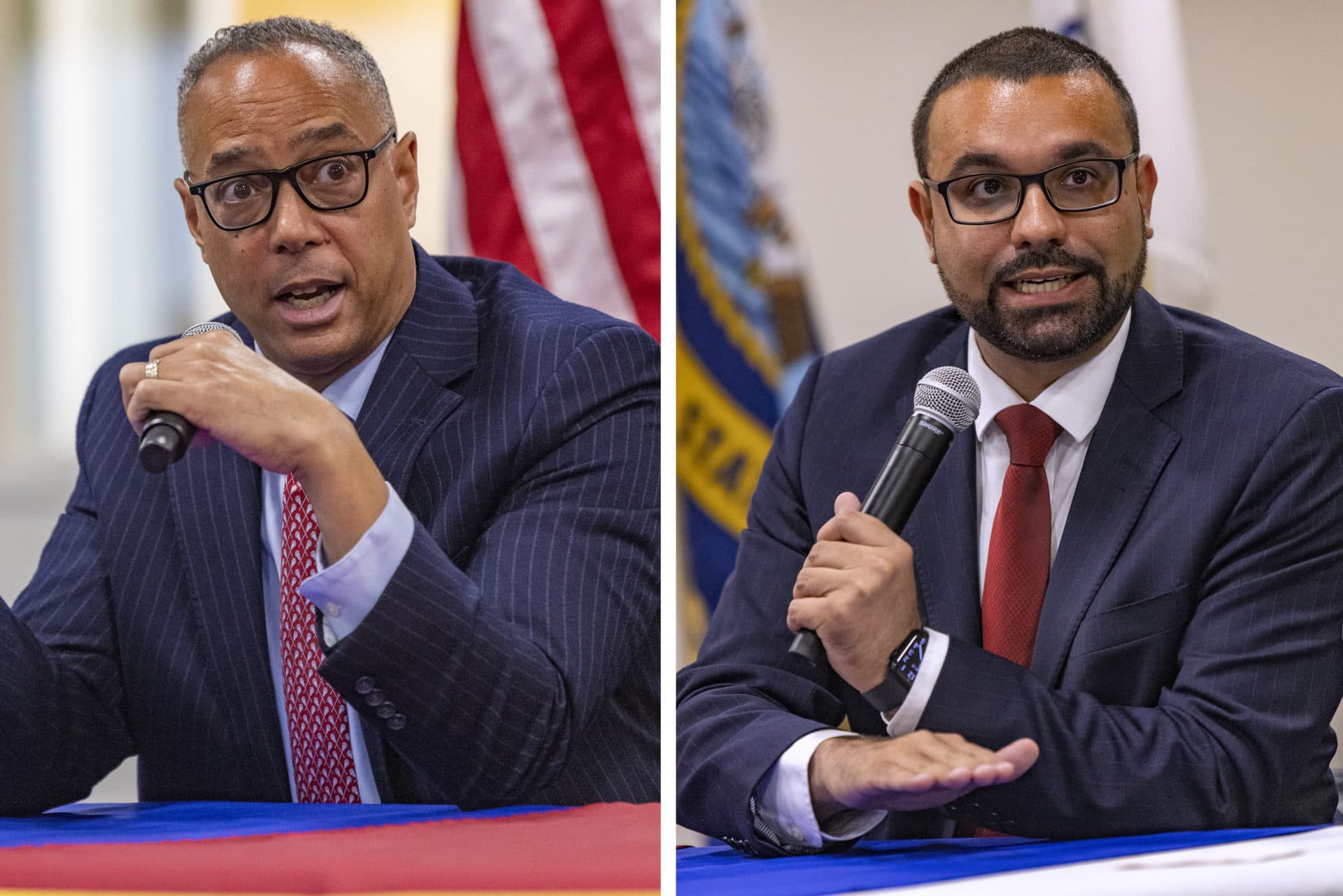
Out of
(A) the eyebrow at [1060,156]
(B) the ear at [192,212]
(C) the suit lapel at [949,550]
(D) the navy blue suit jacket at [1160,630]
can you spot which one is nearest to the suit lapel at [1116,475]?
(D) the navy blue suit jacket at [1160,630]

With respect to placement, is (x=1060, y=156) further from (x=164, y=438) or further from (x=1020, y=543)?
Answer: (x=164, y=438)

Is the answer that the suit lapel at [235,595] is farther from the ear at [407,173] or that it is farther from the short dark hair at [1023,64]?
the short dark hair at [1023,64]

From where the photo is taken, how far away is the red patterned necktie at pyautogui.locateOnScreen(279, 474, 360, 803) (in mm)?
2057

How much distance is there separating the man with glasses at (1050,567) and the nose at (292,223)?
34.5 inches

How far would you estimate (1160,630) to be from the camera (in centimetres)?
193

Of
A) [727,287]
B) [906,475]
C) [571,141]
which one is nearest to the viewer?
[906,475]

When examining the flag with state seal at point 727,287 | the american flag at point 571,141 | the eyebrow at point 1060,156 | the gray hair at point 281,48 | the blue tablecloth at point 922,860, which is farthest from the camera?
the american flag at point 571,141

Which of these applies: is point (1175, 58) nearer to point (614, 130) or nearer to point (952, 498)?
point (952, 498)

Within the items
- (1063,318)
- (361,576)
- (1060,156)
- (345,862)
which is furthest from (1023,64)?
(345,862)

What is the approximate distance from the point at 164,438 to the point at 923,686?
1.13 metres

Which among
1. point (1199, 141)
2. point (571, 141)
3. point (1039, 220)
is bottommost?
point (1039, 220)

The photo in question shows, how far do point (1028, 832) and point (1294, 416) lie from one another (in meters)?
0.71

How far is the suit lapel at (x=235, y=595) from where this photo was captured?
209 cm

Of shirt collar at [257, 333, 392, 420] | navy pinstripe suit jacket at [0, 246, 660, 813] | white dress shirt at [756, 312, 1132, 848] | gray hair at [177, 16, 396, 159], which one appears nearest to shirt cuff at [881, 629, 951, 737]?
white dress shirt at [756, 312, 1132, 848]
